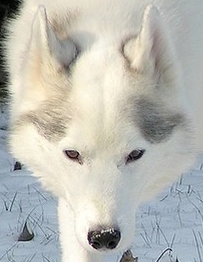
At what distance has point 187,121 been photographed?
4.41m

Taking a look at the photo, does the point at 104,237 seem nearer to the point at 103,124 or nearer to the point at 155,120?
the point at 103,124

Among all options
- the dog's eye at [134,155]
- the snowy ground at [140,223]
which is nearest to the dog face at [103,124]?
the dog's eye at [134,155]

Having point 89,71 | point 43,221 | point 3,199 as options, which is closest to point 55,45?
point 89,71

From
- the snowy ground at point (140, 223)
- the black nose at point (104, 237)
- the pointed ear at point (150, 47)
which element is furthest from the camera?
the snowy ground at point (140, 223)

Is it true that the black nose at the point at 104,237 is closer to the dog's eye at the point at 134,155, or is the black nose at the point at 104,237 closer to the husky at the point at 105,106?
the husky at the point at 105,106

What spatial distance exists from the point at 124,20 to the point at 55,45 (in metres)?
0.49

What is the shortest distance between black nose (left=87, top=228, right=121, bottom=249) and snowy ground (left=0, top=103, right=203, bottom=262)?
4.31 ft

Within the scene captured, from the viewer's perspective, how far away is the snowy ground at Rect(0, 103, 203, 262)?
5562 mm

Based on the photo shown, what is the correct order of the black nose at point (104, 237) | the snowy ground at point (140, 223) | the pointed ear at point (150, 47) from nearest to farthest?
the black nose at point (104, 237)
the pointed ear at point (150, 47)
the snowy ground at point (140, 223)

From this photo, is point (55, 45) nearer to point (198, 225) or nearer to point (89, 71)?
point (89, 71)

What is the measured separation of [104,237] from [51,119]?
65cm

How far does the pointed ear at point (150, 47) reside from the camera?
405 cm

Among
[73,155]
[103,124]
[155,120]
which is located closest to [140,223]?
[155,120]

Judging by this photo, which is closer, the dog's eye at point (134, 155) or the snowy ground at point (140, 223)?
the dog's eye at point (134, 155)
